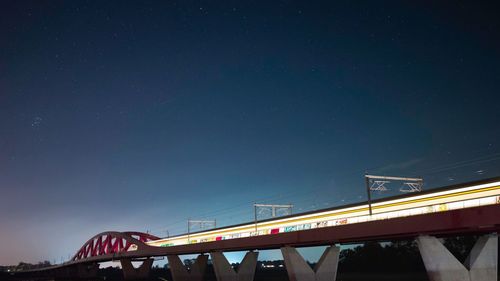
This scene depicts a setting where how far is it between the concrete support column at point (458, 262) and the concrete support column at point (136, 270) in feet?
305

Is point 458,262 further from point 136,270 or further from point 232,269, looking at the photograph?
point 136,270

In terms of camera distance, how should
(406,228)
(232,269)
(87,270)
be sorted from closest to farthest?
(406,228), (232,269), (87,270)

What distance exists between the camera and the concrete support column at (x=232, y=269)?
212 ft

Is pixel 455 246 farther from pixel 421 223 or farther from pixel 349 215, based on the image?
pixel 421 223

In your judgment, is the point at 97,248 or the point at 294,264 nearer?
the point at 294,264

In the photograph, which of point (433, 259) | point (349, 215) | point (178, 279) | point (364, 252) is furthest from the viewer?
point (364, 252)

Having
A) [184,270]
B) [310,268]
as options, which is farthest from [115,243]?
[310,268]

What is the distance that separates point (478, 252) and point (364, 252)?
75.9m

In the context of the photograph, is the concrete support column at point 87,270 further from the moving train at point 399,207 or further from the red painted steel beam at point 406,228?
the red painted steel beam at point 406,228

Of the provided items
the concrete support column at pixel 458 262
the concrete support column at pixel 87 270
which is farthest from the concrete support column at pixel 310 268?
the concrete support column at pixel 87 270

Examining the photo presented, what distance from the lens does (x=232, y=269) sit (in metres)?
65.4

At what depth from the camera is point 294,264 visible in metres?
50.1

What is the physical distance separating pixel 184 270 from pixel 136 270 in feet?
127

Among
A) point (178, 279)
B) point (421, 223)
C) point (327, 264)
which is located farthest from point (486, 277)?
point (178, 279)
